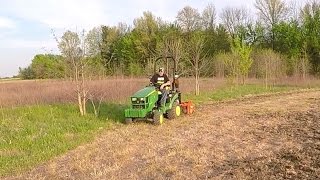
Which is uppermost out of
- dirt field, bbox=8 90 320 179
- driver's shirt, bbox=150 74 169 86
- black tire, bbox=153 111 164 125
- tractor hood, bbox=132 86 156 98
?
driver's shirt, bbox=150 74 169 86

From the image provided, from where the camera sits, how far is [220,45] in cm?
5106

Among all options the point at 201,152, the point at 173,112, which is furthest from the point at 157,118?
the point at 201,152

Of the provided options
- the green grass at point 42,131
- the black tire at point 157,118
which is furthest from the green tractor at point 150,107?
the green grass at point 42,131

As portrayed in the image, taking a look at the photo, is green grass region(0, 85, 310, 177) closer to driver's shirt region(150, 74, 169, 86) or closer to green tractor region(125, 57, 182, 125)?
green tractor region(125, 57, 182, 125)

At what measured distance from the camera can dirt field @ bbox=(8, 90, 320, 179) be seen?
6781mm

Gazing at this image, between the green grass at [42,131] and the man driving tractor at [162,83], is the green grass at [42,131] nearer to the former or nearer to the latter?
the green grass at [42,131]

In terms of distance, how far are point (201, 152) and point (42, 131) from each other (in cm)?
499

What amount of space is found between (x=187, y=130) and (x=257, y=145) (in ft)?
9.04

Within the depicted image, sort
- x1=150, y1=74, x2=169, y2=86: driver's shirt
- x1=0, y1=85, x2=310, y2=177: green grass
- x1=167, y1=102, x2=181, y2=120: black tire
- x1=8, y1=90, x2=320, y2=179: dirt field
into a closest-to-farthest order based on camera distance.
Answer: x1=8, y1=90, x2=320, y2=179: dirt field
x1=0, y1=85, x2=310, y2=177: green grass
x1=150, y1=74, x2=169, y2=86: driver's shirt
x1=167, y1=102, x2=181, y2=120: black tire

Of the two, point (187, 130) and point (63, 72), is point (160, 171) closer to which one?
point (187, 130)

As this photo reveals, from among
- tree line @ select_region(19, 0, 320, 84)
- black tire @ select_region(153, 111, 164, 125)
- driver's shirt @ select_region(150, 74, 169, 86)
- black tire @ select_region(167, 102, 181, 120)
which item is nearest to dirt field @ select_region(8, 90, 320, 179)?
black tire @ select_region(153, 111, 164, 125)

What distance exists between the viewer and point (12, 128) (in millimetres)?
11320

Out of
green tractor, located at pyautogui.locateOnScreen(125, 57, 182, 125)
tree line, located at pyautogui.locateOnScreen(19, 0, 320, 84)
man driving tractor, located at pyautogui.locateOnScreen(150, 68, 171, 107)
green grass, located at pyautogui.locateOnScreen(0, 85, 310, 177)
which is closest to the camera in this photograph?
green grass, located at pyautogui.locateOnScreen(0, 85, 310, 177)

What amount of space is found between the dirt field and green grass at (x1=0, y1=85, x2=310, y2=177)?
457mm
